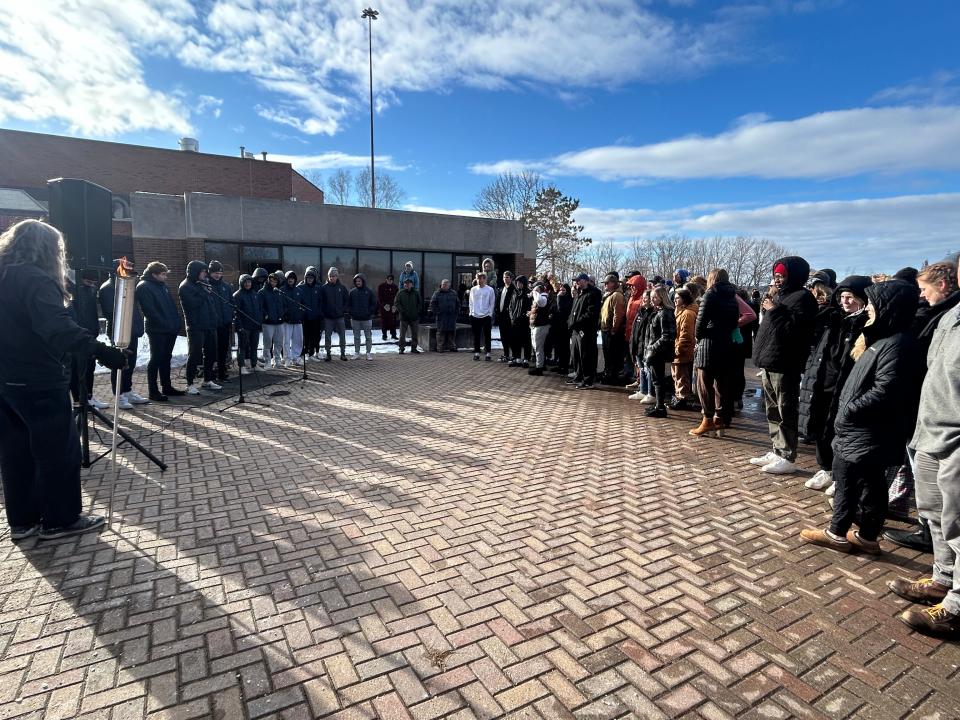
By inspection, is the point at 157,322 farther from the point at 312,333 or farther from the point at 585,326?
the point at 585,326

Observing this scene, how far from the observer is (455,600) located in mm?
2785

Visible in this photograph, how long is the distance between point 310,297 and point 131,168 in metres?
31.3

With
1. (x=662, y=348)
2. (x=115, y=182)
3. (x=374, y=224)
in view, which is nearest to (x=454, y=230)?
(x=374, y=224)

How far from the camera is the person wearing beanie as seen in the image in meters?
8.57

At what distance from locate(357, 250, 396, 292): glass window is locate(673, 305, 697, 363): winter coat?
12.2m

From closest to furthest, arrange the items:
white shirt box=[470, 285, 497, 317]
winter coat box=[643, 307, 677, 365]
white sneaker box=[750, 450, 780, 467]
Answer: white sneaker box=[750, 450, 780, 467]
winter coat box=[643, 307, 677, 365]
white shirt box=[470, 285, 497, 317]

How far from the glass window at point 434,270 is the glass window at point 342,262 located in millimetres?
2545

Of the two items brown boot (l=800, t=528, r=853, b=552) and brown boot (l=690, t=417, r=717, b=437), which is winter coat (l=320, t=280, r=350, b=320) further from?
brown boot (l=800, t=528, r=853, b=552)

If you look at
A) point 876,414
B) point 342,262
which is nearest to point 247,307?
point 342,262

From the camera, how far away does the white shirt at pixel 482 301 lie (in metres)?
11.9

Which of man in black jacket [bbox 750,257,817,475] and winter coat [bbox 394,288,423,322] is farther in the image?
winter coat [bbox 394,288,423,322]

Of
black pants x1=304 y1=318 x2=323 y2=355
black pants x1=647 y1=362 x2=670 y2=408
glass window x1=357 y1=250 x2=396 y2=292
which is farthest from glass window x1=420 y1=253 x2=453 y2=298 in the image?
black pants x1=647 y1=362 x2=670 y2=408

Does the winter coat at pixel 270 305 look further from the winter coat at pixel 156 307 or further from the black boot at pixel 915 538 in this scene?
the black boot at pixel 915 538

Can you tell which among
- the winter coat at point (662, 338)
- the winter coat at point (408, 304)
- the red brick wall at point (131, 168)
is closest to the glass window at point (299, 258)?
the winter coat at point (408, 304)
